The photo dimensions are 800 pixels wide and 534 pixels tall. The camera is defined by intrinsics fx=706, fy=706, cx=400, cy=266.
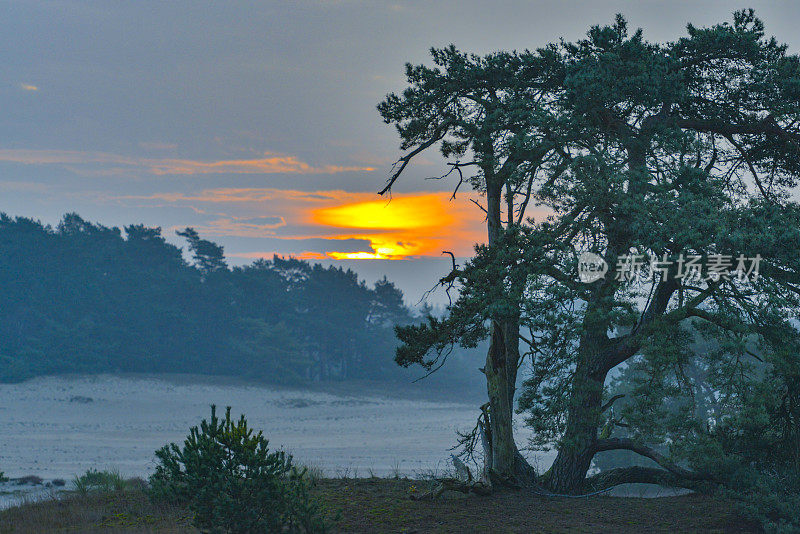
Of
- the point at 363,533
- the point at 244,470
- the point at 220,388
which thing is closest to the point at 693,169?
the point at 363,533

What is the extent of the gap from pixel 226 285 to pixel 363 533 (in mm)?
67017

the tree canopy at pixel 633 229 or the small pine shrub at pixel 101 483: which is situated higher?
the tree canopy at pixel 633 229

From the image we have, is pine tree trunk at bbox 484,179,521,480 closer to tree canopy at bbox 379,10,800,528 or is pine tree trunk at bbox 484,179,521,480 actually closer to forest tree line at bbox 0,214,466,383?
tree canopy at bbox 379,10,800,528

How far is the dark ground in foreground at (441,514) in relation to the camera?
10703 millimetres

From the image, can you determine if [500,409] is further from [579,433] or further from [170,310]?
[170,310]

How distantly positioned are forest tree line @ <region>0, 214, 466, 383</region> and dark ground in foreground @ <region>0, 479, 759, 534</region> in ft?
189

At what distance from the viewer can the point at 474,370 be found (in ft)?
331

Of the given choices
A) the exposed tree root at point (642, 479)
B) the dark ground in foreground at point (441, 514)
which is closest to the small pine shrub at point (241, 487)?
the dark ground in foreground at point (441, 514)

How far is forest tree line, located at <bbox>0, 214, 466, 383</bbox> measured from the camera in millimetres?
67938

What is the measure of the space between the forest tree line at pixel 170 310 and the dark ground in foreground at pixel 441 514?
57.5 metres

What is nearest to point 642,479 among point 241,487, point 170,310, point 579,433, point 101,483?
point 579,433

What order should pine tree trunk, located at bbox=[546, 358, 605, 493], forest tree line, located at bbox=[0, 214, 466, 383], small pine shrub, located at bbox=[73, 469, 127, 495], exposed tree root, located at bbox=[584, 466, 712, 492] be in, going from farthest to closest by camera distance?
forest tree line, located at bbox=[0, 214, 466, 383] < small pine shrub, located at bbox=[73, 469, 127, 495] < exposed tree root, located at bbox=[584, 466, 712, 492] < pine tree trunk, located at bbox=[546, 358, 605, 493]

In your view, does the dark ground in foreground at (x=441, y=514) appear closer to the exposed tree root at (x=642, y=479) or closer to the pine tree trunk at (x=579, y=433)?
the exposed tree root at (x=642, y=479)

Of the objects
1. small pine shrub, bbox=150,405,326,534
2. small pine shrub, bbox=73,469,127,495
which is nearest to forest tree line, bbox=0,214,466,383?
small pine shrub, bbox=73,469,127,495
